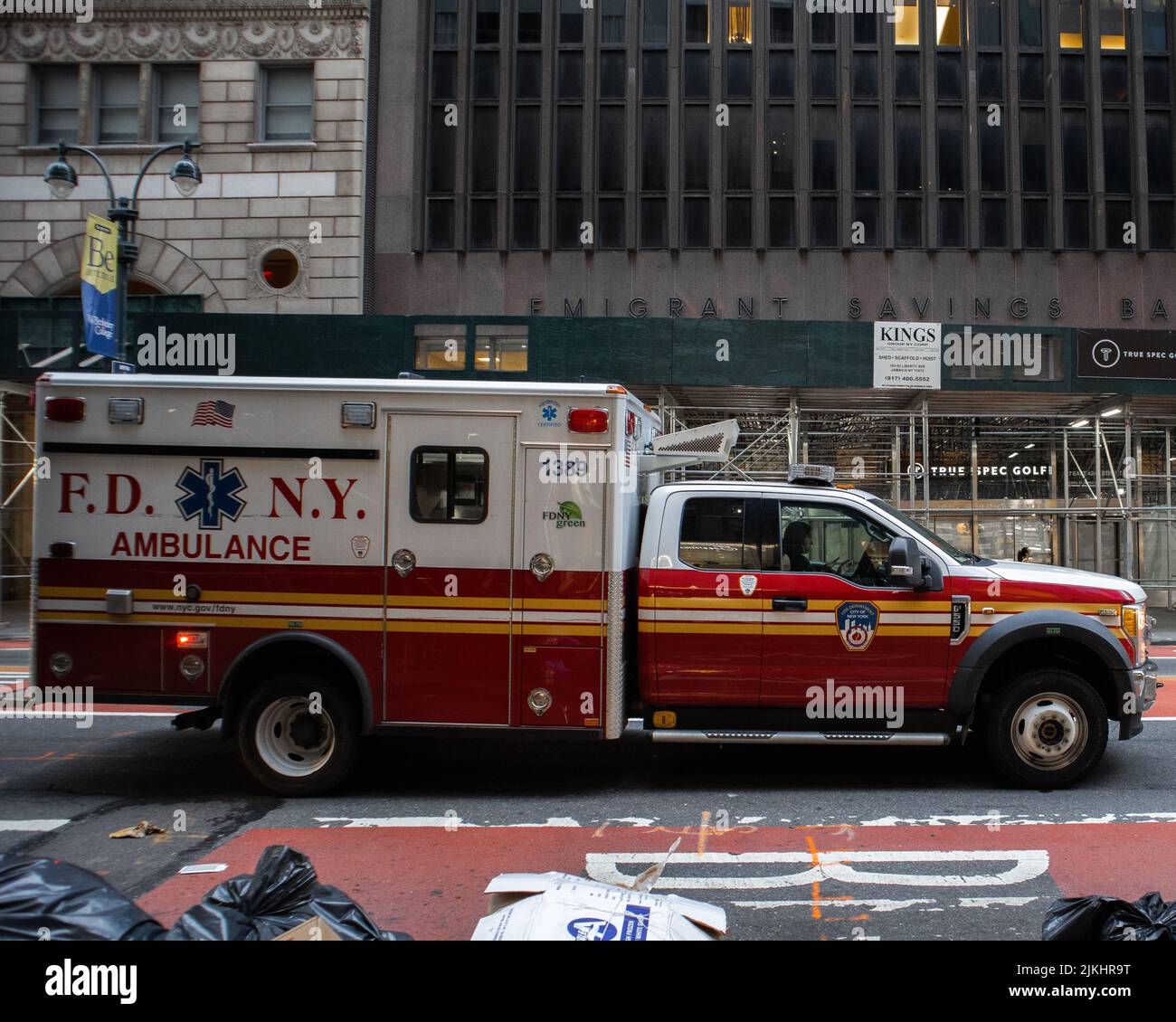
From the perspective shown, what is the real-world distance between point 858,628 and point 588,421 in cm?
237

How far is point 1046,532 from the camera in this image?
19.1m

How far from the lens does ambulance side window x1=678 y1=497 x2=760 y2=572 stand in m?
6.50

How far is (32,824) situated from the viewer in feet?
19.1

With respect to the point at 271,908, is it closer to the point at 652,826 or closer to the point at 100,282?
the point at 652,826

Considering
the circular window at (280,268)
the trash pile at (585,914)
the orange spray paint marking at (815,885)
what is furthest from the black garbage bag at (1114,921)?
the circular window at (280,268)

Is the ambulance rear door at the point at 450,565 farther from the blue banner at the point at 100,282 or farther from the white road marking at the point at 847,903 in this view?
the blue banner at the point at 100,282

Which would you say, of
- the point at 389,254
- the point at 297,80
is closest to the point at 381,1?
the point at 297,80

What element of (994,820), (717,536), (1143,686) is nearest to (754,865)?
(994,820)

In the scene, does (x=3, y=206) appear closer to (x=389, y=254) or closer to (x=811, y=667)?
(x=389, y=254)

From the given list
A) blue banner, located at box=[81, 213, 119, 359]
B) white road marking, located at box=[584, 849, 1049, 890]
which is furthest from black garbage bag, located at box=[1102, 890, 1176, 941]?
blue banner, located at box=[81, 213, 119, 359]

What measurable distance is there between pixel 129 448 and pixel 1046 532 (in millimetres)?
18167

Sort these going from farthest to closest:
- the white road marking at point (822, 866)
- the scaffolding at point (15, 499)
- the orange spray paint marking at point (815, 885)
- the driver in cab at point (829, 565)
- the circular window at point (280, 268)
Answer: the circular window at point (280, 268) → the scaffolding at point (15, 499) → the driver in cab at point (829, 565) → the white road marking at point (822, 866) → the orange spray paint marking at point (815, 885)

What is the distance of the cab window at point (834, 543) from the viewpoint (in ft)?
21.1

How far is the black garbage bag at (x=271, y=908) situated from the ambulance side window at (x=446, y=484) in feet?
10.8
